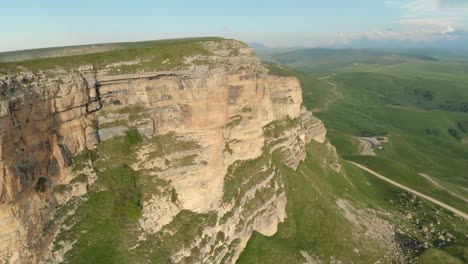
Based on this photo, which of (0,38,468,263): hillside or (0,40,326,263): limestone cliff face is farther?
(0,38,468,263): hillside

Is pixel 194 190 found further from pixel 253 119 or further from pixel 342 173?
pixel 342 173

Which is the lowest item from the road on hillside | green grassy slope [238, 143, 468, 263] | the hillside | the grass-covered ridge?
the road on hillside

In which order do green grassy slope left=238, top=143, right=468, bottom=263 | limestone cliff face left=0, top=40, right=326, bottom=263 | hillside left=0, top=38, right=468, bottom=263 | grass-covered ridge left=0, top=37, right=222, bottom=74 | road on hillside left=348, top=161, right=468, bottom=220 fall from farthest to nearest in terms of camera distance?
road on hillside left=348, top=161, right=468, bottom=220 → green grassy slope left=238, top=143, right=468, bottom=263 → grass-covered ridge left=0, top=37, right=222, bottom=74 → hillside left=0, top=38, right=468, bottom=263 → limestone cliff face left=0, top=40, right=326, bottom=263

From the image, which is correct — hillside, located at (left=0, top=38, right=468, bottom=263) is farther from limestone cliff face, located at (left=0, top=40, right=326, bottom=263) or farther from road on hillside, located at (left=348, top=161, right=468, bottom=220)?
road on hillside, located at (left=348, top=161, right=468, bottom=220)

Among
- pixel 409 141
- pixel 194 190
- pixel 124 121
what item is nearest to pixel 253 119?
pixel 194 190

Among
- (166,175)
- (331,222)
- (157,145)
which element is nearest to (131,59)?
(157,145)

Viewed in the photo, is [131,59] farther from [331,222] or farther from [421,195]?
[421,195]

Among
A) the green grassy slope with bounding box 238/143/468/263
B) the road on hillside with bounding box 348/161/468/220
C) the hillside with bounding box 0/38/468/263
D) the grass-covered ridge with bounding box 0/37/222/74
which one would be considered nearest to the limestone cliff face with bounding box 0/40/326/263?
the hillside with bounding box 0/38/468/263

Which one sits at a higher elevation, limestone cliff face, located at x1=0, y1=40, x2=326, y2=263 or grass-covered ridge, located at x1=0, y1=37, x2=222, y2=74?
grass-covered ridge, located at x1=0, y1=37, x2=222, y2=74

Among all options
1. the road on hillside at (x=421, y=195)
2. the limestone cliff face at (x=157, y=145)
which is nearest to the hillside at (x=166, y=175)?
the limestone cliff face at (x=157, y=145)
